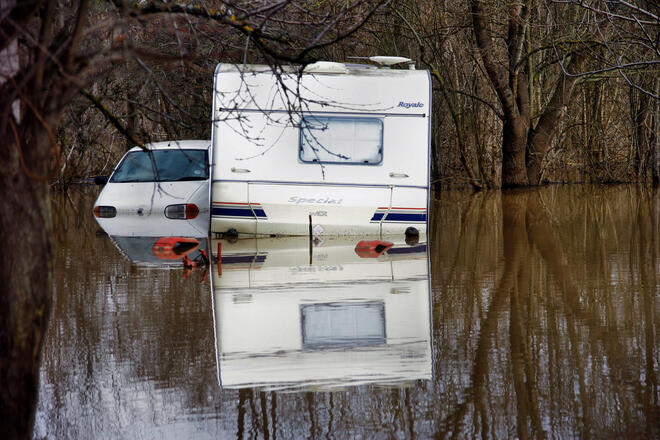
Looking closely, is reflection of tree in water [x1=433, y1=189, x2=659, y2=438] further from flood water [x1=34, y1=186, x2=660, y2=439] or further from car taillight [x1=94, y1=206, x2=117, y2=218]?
car taillight [x1=94, y1=206, x2=117, y2=218]

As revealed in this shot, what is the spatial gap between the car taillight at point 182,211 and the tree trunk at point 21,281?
44.5ft

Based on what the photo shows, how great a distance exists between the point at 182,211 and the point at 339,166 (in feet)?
15.4

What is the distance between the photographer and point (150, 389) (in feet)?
19.3

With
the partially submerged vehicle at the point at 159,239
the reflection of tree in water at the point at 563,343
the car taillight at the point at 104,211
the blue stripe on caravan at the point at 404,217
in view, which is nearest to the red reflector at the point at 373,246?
the blue stripe on caravan at the point at 404,217

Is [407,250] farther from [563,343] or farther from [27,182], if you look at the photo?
[27,182]

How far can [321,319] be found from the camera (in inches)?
319

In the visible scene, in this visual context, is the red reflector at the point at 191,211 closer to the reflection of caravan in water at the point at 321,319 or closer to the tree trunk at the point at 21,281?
the reflection of caravan in water at the point at 321,319

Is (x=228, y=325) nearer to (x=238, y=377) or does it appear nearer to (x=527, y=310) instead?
(x=238, y=377)

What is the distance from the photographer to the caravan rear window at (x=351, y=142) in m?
14.9

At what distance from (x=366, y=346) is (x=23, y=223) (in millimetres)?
3240

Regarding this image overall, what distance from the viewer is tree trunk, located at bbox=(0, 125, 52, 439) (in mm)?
4301

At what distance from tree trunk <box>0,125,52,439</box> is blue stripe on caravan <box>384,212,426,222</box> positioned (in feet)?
34.7

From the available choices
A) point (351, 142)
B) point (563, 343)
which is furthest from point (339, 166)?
point (563, 343)

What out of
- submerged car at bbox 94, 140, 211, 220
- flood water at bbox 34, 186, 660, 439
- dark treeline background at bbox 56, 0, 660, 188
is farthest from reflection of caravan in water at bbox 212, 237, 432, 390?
dark treeline background at bbox 56, 0, 660, 188
